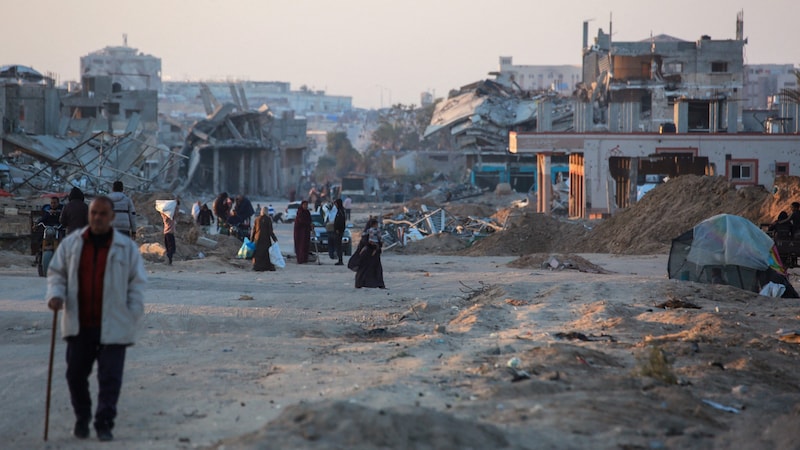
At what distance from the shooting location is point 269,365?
31.8 ft

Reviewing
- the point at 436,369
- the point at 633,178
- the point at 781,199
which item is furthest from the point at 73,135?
the point at 436,369

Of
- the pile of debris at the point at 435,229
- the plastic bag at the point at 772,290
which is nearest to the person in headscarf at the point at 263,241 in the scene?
the plastic bag at the point at 772,290

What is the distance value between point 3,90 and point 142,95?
24.6 meters

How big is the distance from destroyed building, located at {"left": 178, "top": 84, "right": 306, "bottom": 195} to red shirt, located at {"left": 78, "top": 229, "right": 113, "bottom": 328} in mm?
63735

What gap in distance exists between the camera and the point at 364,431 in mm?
6332

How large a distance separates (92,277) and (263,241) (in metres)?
13.3

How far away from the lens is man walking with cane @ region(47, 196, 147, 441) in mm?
6965

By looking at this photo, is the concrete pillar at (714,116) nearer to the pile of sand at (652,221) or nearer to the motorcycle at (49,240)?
the pile of sand at (652,221)

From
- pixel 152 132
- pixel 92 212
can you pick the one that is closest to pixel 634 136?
pixel 92 212

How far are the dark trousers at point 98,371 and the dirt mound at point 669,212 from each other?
69.9 feet

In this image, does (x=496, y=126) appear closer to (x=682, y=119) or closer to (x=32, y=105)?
(x=32, y=105)

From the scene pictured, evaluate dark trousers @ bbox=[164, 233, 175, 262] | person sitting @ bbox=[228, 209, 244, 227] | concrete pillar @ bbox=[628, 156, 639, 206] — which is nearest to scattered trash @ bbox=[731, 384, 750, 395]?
dark trousers @ bbox=[164, 233, 175, 262]

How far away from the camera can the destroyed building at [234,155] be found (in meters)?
73.3

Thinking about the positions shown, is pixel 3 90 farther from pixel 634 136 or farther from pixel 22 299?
pixel 22 299
